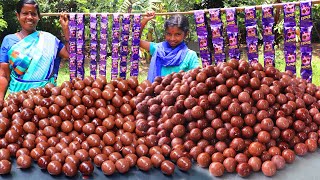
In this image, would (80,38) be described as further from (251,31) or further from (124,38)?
(251,31)

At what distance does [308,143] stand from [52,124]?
106cm

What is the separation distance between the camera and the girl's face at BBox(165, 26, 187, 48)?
251 centimetres

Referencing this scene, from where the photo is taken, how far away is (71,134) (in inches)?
61.1

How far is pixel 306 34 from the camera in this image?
2.32 metres

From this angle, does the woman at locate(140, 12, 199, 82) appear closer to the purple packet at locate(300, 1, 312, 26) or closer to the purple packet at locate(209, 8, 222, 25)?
the purple packet at locate(209, 8, 222, 25)

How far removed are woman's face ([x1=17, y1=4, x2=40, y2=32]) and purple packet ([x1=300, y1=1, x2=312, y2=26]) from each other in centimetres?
176

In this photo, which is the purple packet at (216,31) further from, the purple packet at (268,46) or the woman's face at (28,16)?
the woman's face at (28,16)

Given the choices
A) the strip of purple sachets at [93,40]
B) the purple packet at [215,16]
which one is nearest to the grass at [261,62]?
the strip of purple sachets at [93,40]

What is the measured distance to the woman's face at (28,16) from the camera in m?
2.42

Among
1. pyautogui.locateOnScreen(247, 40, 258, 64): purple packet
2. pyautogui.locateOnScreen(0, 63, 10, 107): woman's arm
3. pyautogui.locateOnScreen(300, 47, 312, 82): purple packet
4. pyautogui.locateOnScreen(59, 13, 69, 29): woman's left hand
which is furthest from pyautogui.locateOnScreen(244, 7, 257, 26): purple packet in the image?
pyautogui.locateOnScreen(0, 63, 10, 107): woman's arm

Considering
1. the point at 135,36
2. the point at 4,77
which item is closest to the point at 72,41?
the point at 135,36

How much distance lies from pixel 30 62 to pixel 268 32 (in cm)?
164

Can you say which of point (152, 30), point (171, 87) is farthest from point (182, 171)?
point (152, 30)

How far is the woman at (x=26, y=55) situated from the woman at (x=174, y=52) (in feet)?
2.49
